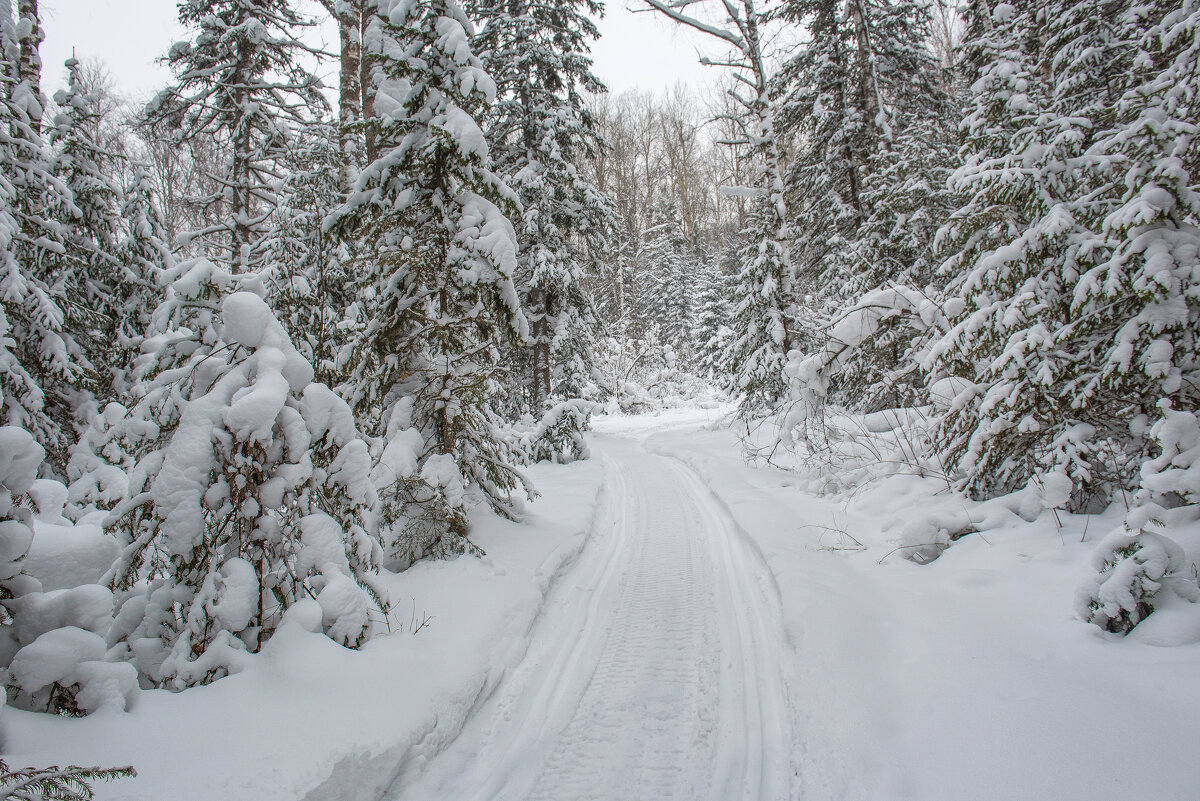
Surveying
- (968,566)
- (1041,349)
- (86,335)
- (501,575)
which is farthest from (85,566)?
(86,335)

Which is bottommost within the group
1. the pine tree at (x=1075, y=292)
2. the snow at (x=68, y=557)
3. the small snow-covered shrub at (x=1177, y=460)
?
the snow at (x=68, y=557)

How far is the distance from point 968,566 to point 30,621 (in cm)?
548

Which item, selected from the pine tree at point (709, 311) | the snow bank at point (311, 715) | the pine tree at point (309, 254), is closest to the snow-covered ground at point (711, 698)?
the snow bank at point (311, 715)

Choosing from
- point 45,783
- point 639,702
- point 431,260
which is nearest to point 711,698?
point 639,702

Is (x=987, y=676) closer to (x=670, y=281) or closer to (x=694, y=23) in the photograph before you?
(x=694, y=23)

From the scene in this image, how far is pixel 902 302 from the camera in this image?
5340 mm

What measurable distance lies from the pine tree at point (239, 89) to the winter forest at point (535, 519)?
5.62 feet

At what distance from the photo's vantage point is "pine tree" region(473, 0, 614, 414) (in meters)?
13.3

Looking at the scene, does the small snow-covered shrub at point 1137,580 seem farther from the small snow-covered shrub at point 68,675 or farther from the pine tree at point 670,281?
the pine tree at point 670,281

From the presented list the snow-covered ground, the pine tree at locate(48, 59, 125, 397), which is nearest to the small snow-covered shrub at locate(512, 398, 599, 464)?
the snow-covered ground

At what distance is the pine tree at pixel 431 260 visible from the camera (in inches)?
189

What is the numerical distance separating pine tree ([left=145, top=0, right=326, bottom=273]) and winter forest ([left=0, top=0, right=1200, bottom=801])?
1712 millimetres

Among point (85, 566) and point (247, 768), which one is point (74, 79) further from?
point (247, 768)

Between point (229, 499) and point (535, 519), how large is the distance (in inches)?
151
